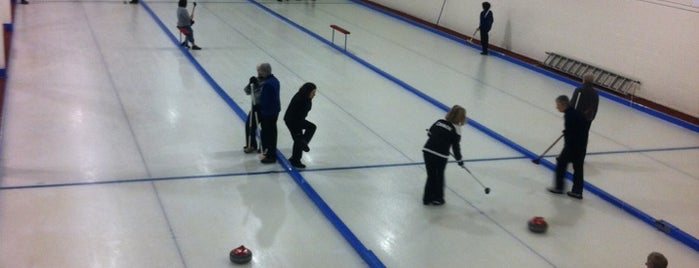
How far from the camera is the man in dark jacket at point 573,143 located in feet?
33.0

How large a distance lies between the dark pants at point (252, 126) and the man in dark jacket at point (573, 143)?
15.0ft

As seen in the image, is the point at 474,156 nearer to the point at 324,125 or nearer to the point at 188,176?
the point at 324,125

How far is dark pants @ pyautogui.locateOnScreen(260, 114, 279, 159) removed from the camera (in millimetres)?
10695

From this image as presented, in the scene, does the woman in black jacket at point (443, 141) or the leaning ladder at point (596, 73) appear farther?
the leaning ladder at point (596, 73)

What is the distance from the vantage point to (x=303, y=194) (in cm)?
1004

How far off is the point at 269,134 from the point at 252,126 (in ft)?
1.66

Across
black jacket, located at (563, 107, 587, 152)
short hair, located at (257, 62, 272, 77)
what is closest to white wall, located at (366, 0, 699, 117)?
black jacket, located at (563, 107, 587, 152)

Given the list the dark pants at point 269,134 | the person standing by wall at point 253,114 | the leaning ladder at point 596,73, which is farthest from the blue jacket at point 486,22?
the dark pants at point 269,134

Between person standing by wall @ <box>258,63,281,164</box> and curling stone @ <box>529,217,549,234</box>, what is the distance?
4067 millimetres

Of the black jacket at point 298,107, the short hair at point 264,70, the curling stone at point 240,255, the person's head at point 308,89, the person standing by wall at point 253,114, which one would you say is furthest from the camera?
the person standing by wall at point 253,114

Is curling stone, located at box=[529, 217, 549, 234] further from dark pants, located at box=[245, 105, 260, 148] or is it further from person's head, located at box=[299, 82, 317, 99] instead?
dark pants, located at box=[245, 105, 260, 148]

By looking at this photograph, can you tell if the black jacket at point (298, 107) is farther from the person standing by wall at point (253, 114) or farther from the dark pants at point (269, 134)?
the person standing by wall at point (253, 114)

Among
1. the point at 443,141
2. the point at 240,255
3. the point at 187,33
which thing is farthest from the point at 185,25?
the point at 240,255

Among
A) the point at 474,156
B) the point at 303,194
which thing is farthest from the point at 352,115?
the point at 303,194
